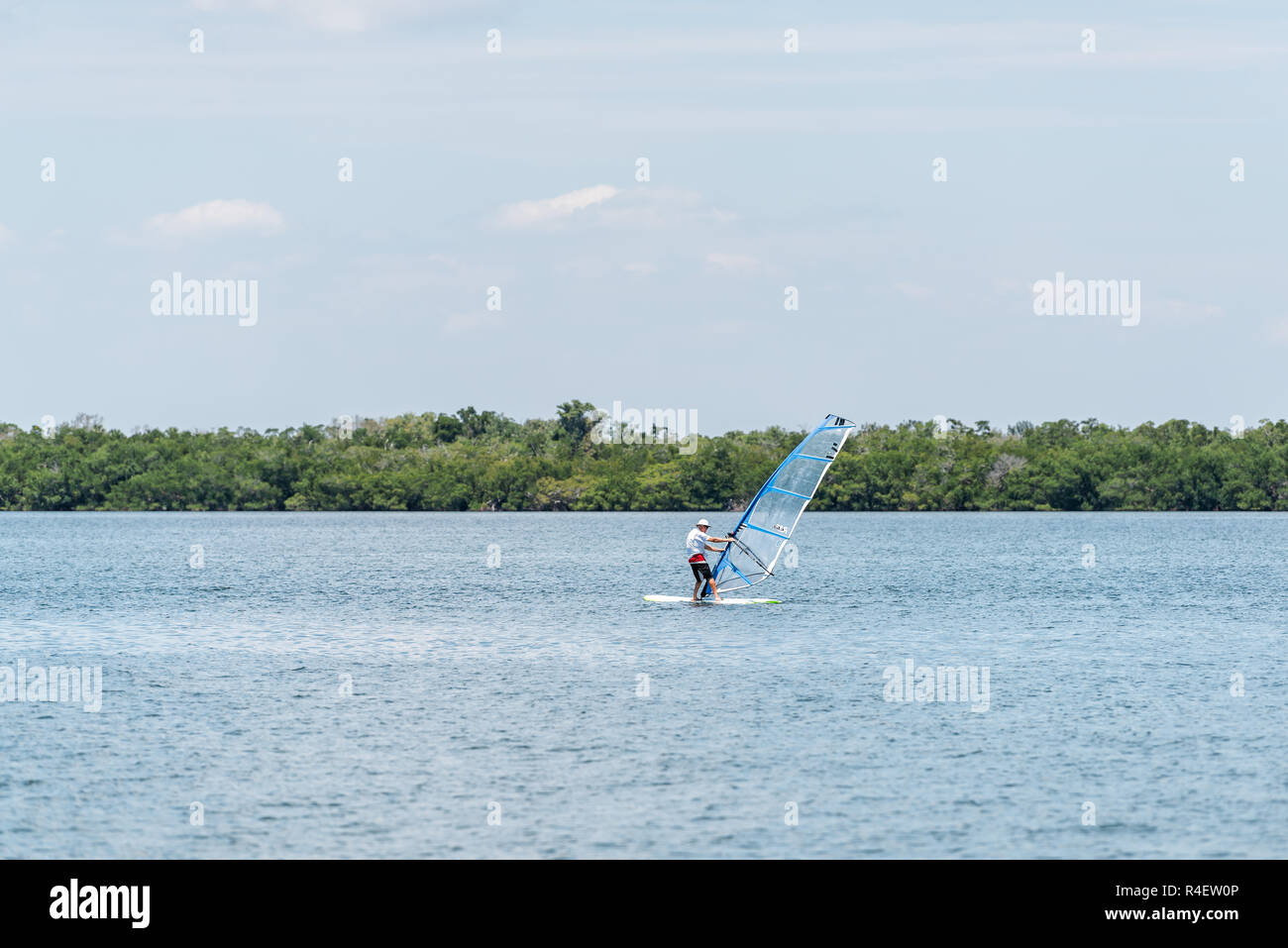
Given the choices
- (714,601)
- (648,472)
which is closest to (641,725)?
(714,601)

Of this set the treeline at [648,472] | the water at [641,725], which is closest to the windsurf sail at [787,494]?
the water at [641,725]

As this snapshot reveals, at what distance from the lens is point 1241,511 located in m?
164

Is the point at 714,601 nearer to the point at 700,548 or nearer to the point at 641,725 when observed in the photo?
the point at 700,548

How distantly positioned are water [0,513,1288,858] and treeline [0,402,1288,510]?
4272 inches

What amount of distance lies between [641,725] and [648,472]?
495ft

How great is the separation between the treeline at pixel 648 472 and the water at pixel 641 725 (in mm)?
108501

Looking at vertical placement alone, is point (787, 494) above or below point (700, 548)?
above

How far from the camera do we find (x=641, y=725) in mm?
24562

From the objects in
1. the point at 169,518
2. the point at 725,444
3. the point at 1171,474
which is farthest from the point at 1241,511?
the point at 169,518

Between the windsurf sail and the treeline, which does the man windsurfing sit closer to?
the windsurf sail

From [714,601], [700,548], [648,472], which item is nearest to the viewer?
[700,548]

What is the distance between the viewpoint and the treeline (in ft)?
531
